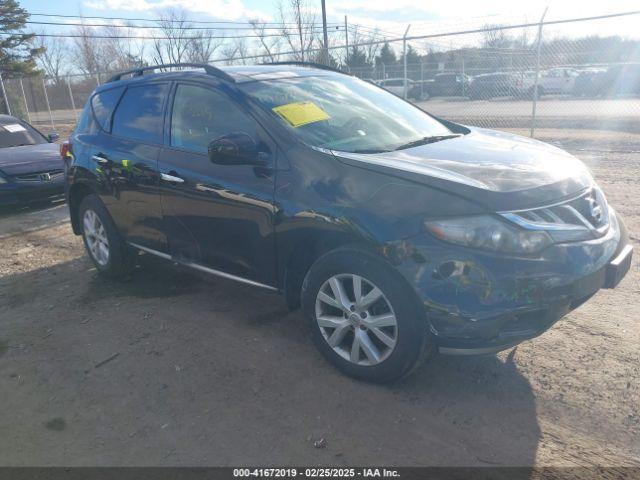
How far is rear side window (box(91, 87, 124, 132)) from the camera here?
4.67m

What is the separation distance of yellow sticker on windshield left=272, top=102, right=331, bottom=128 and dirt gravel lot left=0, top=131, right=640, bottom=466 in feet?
4.79

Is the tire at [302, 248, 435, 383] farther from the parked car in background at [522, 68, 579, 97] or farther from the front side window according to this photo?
the parked car in background at [522, 68, 579, 97]

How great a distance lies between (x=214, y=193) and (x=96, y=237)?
6.73 ft

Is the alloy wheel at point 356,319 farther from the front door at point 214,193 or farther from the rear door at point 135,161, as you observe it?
→ the rear door at point 135,161

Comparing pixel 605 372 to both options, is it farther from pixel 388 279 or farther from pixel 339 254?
pixel 339 254

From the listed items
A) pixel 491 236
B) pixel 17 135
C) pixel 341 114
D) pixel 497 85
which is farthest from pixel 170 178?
pixel 497 85

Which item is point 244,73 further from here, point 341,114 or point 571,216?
point 571,216

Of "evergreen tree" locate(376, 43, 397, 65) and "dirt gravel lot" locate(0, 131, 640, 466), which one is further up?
"evergreen tree" locate(376, 43, 397, 65)

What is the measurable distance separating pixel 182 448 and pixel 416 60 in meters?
35.3

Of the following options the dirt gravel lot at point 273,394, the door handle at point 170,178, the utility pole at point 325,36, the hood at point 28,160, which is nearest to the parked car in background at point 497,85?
the utility pole at point 325,36

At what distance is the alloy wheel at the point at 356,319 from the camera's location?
9.34ft

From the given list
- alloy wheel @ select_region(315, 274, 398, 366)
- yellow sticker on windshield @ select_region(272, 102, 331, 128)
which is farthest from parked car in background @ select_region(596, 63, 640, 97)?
alloy wheel @ select_region(315, 274, 398, 366)

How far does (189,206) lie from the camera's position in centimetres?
379

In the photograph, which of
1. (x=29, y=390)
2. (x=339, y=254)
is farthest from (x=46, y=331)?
(x=339, y=254)
